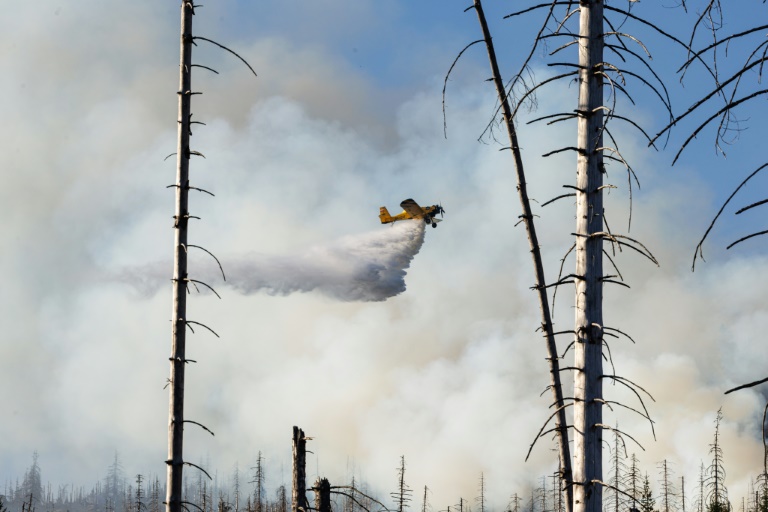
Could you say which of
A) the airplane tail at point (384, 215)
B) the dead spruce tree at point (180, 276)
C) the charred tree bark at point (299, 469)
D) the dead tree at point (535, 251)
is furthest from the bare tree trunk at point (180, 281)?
the airplane tail at point (384, 215)

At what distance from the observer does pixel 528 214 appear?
14.7m

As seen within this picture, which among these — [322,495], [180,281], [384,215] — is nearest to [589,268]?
[322,495]

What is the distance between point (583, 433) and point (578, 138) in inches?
120

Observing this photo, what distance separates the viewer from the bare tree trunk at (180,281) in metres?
13.1

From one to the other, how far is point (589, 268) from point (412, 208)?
6833cm

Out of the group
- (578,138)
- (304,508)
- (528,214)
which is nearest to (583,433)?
(578,138)

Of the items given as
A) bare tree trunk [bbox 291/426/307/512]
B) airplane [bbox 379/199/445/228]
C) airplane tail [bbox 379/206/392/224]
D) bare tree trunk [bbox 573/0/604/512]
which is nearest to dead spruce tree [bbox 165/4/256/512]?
bare tree trunk [bbox 291/426/307/512]

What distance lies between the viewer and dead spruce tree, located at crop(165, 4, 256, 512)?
43.0 ft

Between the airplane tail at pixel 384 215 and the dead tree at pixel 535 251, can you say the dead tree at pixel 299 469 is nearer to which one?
the dead tree at pixel 535 251

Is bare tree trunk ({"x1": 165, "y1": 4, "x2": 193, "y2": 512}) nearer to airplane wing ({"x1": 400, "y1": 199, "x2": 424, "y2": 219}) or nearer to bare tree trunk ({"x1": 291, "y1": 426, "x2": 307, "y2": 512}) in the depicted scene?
bare tree trunk ({"x1": 291, "y1": 426, "x2": 307, "y2": 512})

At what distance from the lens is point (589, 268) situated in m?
8.88

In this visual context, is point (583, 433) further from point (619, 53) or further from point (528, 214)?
point (528, 214)

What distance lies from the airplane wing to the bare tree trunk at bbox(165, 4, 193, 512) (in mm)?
61882

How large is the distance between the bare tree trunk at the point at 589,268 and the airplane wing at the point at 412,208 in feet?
218
